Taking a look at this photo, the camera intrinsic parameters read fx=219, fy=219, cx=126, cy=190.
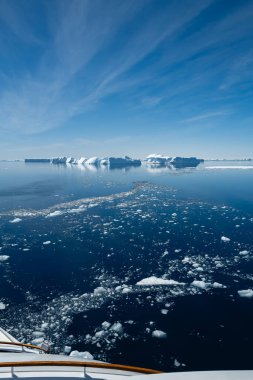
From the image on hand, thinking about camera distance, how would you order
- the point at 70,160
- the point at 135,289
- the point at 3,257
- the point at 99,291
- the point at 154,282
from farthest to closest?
1. the point at 70,160
2. the point at 3,257
3. the point at 154,282
4. the point at 135,289
5. the point at 99,291

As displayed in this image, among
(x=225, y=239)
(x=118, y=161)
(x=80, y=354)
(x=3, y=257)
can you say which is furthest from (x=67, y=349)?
(x=118, y=161)

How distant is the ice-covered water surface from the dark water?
36 millimetres

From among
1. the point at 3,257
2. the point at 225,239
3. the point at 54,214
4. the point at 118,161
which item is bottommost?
the point at 3,257

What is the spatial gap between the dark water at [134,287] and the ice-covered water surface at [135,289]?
0.04m

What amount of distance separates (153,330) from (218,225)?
11.3 metres

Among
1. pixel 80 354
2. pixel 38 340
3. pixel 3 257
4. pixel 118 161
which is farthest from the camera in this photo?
pixel 118 161

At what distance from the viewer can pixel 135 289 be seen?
877 centimetres

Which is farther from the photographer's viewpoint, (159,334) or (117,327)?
(117,327)

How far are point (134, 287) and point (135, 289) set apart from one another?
5.5 inches

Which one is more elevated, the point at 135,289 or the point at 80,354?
the point at 135,289

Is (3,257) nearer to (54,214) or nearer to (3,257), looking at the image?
(3,257)

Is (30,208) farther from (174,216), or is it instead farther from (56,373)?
(56,373)

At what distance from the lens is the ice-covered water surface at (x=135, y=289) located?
246 inches

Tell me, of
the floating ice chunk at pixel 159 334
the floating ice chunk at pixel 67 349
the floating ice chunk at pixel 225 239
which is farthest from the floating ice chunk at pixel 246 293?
the floating ice chunk at pixel 67 349
